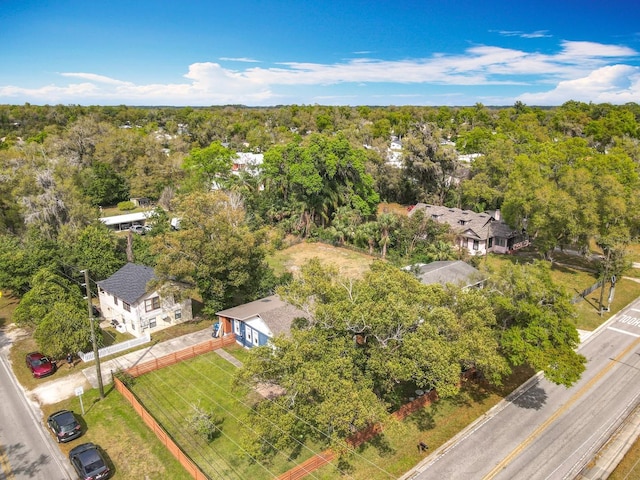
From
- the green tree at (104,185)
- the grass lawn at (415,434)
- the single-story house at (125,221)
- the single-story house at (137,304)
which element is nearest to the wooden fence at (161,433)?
the grass lawn at (415,434)

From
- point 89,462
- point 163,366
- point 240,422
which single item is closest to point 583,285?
point 240,422

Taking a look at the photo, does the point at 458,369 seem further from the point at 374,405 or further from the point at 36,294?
the point at 36,294

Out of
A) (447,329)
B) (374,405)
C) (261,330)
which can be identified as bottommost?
(261,330)

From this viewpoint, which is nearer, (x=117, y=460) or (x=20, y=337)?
(x=117, y=460)

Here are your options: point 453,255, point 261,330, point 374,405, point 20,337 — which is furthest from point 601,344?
point 20,337

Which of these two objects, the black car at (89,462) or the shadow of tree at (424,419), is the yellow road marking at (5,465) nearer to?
Result: the black car at (89,462)
